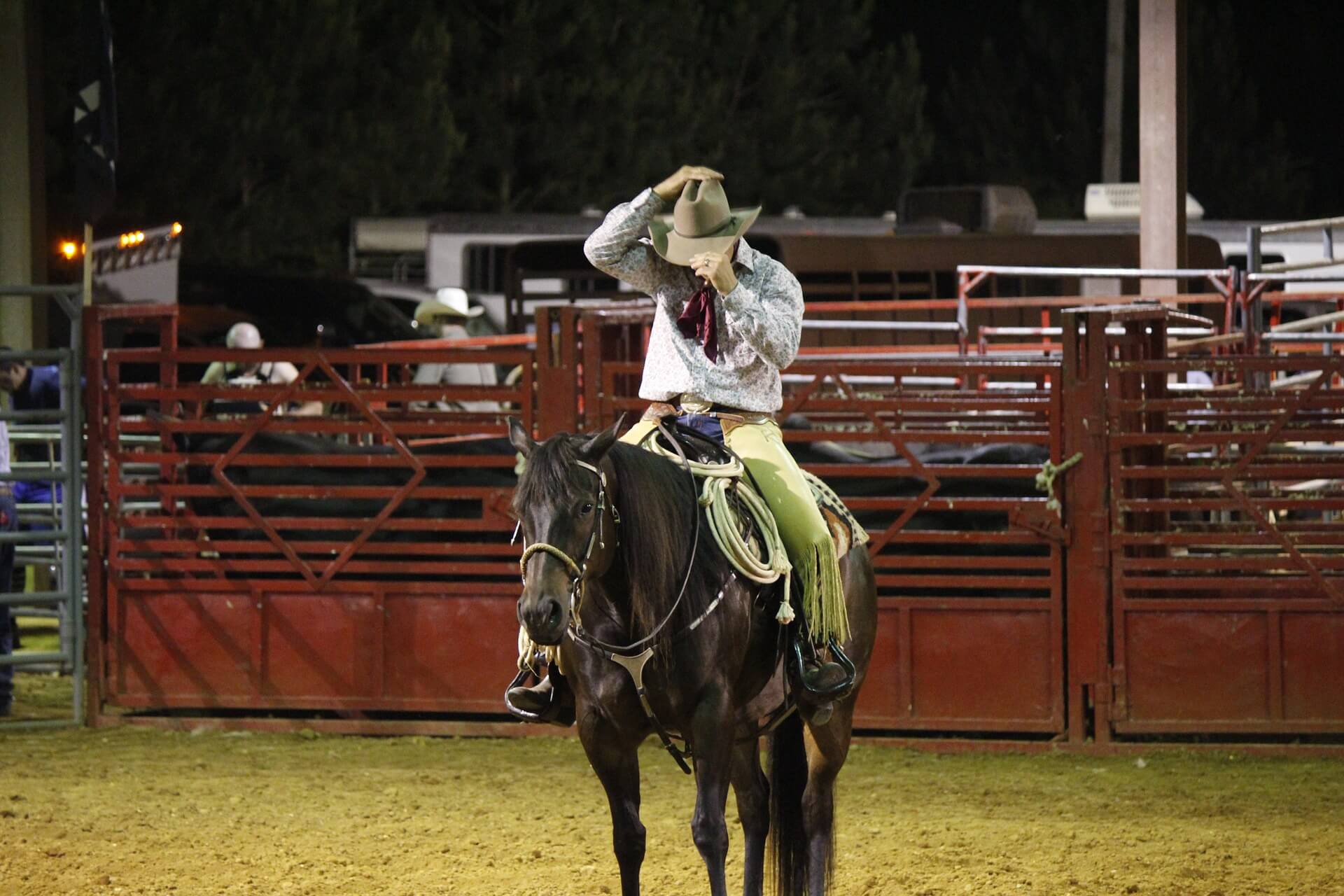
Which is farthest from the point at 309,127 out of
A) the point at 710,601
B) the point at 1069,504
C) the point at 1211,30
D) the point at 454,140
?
the point at 710,601

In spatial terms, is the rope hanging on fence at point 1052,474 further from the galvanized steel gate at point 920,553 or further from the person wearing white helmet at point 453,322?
the person wearing white helmet at point 453,322

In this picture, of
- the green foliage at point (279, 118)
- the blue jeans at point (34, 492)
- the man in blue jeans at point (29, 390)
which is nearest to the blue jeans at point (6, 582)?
the man in blue jeans at point (29, 390)

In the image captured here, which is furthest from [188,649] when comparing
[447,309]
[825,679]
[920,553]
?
[447,309]

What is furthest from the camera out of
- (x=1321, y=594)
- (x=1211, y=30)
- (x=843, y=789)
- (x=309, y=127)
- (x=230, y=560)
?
(x=1211, y=30)

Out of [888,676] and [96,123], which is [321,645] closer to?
[888,676]

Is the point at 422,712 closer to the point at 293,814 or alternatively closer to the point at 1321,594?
the point at 293,814

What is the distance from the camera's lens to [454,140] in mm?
28547

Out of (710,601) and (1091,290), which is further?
(1091,290)

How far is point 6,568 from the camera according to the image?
9.66 m

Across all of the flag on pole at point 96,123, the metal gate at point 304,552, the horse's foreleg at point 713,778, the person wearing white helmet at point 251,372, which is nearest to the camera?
the horse's foreleg at point 713,778

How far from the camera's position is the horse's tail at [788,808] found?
18.5 feet

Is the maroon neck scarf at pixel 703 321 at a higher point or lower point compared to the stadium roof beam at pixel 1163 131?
lower

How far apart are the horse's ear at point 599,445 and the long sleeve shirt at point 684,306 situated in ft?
2.44

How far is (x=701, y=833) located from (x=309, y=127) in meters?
24.4
